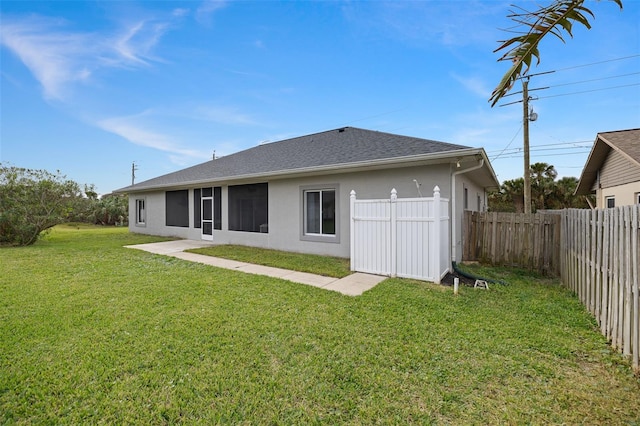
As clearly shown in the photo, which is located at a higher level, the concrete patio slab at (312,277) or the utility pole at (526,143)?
the utility pole at (526,143)

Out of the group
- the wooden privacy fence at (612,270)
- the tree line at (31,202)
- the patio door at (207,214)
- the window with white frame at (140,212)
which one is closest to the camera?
the wooden privacy fence at (612,270)

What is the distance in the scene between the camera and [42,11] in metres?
7.29

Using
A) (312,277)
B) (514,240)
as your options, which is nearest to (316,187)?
(312,277)

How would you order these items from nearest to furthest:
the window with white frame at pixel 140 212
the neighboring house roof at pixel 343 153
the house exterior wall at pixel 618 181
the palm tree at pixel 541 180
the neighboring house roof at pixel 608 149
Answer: the neighboring house roof at pixel 343 153 < the neighboring house roof at pixel 608 149 < the house exterior wall at pixel 618 181 < the window with white frame at pixel 140 212 < the palm tree at pixel 541 180

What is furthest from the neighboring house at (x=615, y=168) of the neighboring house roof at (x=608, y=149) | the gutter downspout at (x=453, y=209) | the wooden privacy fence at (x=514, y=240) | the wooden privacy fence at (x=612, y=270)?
the wooden privacy fence at (x=612, y=270)

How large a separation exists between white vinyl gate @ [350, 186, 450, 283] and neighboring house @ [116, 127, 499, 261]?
1.29 m

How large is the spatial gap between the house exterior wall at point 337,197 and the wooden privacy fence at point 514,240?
2.02 ft

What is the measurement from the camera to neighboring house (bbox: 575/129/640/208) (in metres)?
9.55

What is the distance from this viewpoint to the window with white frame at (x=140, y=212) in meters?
16.2

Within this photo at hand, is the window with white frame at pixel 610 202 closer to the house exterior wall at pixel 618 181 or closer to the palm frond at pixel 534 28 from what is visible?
the house exterior wall at pixel 618 181

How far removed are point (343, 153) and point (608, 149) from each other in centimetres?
1153

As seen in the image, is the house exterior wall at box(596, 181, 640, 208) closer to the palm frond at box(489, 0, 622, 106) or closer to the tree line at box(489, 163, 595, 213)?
the tree line at box(489, 163, 595, 213)

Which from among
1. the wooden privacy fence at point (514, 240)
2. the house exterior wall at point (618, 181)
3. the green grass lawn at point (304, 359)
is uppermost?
the house exterior wall at point (618, 181)

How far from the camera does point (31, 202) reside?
1107cm
